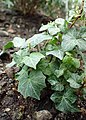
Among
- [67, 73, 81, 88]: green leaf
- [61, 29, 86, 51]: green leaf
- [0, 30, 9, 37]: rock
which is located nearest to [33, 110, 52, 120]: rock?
[67, 73, 81, 88]: green leaf

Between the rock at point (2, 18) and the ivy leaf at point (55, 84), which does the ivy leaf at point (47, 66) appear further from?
the rock at point (2, 18)

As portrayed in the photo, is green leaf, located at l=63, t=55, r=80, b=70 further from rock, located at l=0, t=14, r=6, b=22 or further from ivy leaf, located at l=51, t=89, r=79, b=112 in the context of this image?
rock, located at l=0, t=14, r=6, b=22

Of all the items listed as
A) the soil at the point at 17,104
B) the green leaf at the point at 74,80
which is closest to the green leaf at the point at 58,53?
the green leaf at the point at 74,80

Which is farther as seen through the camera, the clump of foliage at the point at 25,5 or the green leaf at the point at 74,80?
the clump of foliage at the point at 25,5

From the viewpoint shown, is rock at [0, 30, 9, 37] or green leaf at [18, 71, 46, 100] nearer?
green leaf at [18, 71, 46, 100]

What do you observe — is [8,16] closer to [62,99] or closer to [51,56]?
[51,56]

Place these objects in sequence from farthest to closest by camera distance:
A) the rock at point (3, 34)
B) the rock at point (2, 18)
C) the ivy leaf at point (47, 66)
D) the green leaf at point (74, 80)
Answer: the rock at point (2, 18), the rock at point (3, 34), the ivy leaf at point (47, 66), the green leaf at point (74, 80)

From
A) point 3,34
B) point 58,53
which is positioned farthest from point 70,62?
point 3,34

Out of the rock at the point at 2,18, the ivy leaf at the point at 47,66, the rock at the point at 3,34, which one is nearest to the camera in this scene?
the ivy leaf at the point at 47,66
